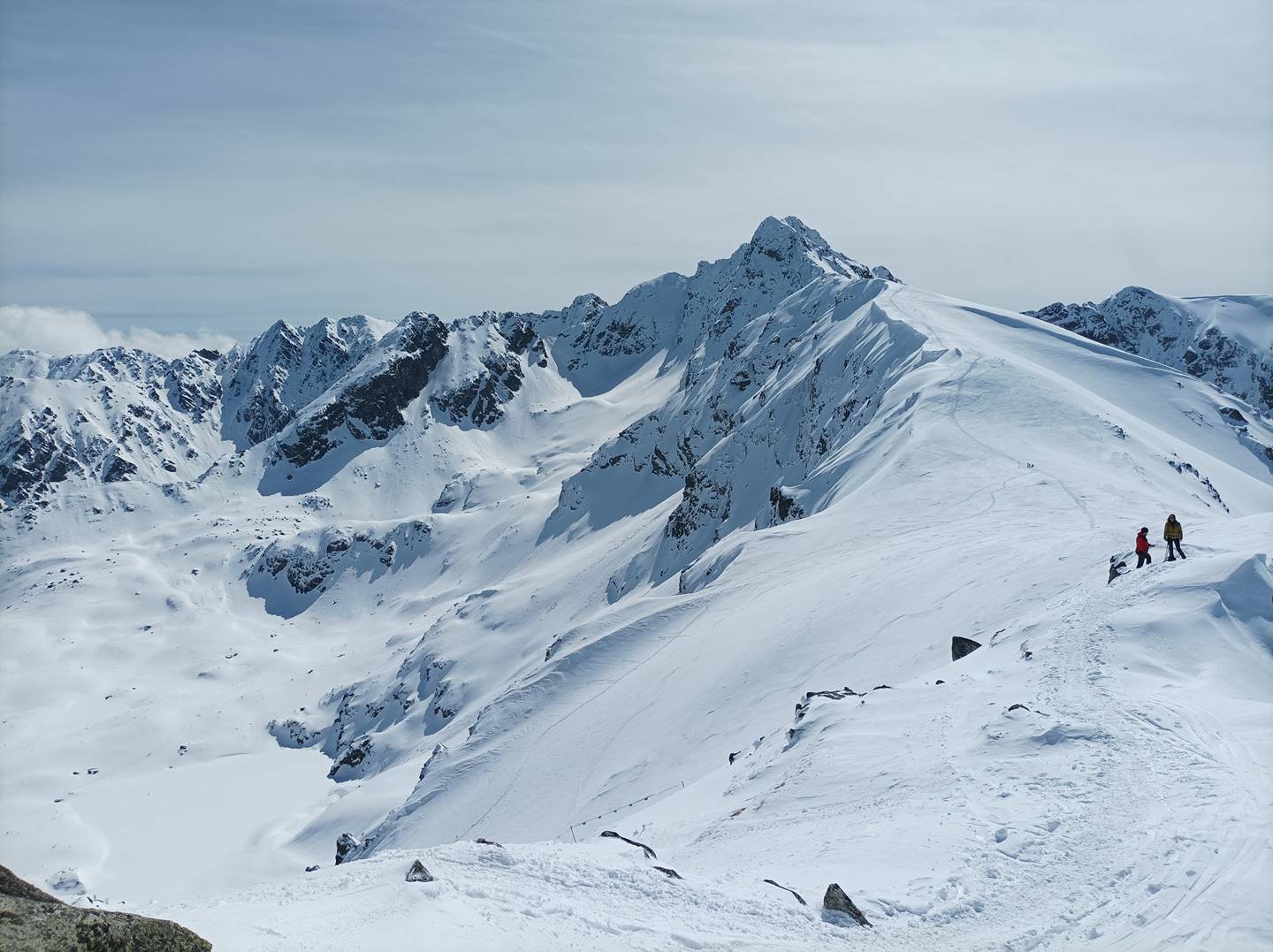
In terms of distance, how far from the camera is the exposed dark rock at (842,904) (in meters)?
12.4

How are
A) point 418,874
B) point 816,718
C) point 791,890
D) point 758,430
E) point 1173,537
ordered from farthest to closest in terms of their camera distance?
point 758,430 → point 1173,537 → point 816,718 → point 418,874 → point 791,890

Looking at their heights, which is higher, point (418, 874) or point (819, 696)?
point (418, 874)

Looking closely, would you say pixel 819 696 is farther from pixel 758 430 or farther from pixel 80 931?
pixel 758 430

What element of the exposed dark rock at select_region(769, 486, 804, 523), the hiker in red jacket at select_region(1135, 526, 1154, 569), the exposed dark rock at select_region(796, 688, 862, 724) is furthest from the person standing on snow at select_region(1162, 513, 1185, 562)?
the exposed dark rock at select_region(769, 486, 804, 523)

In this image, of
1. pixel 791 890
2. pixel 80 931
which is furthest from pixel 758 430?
pixel 80 931

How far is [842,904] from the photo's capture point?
12.5m

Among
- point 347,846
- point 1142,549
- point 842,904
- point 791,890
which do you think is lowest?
point 347,846

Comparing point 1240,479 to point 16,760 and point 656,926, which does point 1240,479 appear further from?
point 16,760

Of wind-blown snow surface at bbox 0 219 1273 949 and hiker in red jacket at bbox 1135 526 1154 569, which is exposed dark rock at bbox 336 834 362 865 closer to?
wind-blown snow surface at bbox 0 219 1273 949

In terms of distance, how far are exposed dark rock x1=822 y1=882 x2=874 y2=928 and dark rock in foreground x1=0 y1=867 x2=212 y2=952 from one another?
823 centimetres

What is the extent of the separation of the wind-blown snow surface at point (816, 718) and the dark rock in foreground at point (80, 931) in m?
1.25

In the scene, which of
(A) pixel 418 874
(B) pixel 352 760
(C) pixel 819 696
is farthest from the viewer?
(B) pixel 352 760

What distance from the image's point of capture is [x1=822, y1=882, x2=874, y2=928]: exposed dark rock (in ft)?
40.6

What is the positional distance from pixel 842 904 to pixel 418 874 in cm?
649
